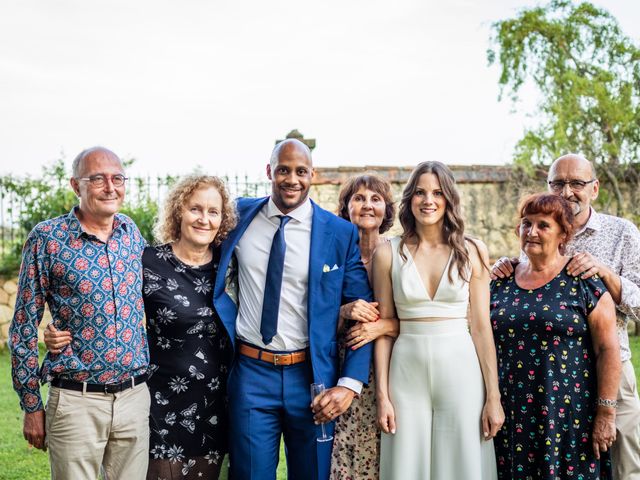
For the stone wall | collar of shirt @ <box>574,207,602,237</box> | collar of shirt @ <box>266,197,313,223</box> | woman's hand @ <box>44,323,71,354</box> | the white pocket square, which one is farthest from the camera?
the stone wall

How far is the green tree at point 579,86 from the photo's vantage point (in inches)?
415

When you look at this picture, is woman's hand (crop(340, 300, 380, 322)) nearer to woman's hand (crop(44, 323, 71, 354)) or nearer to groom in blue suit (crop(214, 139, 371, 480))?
groom in blue suit (crop(214, 139, 371, 480))

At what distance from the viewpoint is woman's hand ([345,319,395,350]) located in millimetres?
3389

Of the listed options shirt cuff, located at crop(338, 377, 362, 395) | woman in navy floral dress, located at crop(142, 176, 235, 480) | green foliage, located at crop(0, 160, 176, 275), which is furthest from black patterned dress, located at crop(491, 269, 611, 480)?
green foliage, located at crop(0, 160, 176, 275)

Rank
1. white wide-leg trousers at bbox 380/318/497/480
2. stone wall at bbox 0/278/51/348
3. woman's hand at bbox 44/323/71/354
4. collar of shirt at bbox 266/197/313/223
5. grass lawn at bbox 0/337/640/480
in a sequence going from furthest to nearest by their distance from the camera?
stone wall at bbox 0/278/51/348, grass lawn at bbox 0/337/640/480, collar of shirt at bbox 266/197/313/223, white wide-leg trousers at bbox 380/318/497/480, woman's hand at bbox 44/323/71/354

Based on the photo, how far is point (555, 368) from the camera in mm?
3338

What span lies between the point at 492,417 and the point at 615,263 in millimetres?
1200

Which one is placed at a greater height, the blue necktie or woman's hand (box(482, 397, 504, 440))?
the blue necktie

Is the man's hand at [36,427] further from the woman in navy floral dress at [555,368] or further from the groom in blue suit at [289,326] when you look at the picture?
the woman in navy floral dress at [555,368]

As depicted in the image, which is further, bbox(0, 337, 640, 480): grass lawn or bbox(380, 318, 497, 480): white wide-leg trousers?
bbox(0, 337, 640, 480): grass lawn

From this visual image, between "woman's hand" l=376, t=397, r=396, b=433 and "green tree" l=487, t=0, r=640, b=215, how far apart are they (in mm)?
7703

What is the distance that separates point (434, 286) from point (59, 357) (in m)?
1.91

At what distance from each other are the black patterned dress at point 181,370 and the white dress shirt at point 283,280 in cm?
18

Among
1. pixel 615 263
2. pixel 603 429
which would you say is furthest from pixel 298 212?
pixel 603 429
